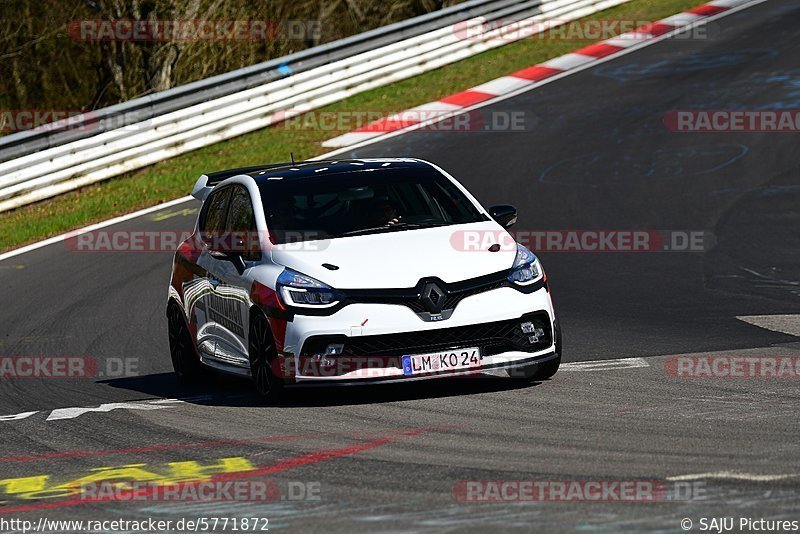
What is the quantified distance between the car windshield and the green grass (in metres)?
8.56

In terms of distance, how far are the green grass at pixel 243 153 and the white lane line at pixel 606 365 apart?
9.73 meters

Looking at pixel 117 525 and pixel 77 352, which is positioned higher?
pixel 117 525

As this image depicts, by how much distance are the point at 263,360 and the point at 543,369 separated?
69.5 inches

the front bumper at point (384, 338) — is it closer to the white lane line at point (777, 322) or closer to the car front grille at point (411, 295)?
the car front grille at point (411, 295)

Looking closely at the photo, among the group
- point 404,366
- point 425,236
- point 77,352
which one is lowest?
point 77,352

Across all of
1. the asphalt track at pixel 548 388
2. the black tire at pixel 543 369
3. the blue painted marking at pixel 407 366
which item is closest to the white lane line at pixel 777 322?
the asphalt track at pixel 548 388

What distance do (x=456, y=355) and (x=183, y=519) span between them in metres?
2.89

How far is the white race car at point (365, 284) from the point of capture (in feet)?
27.2

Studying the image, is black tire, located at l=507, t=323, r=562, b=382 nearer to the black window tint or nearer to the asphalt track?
the asphalt track

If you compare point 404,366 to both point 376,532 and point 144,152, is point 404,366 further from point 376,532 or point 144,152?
point 144,152

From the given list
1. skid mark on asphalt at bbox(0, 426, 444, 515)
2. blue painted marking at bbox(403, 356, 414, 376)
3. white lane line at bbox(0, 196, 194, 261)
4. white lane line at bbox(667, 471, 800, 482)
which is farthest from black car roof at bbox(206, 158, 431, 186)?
white lane line at bbox(0, 196, 194, 261)

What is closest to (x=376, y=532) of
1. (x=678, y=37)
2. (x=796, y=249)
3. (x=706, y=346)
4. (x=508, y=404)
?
(x=508, y=404)

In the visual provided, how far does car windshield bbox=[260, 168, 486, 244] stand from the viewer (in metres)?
9.23

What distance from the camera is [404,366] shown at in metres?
8.26
